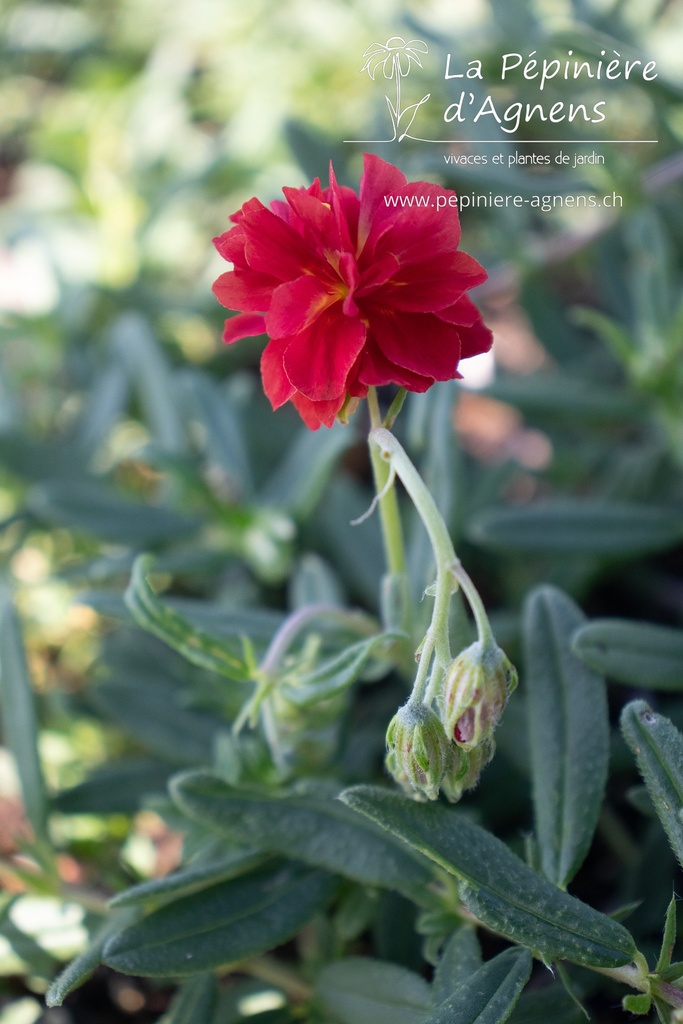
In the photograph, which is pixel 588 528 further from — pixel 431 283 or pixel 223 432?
pixel 431 283

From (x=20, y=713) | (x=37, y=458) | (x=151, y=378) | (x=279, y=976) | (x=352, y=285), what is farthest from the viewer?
(x=151, y=378)

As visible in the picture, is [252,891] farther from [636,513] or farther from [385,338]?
[636,513]

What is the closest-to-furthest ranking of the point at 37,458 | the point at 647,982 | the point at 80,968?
the point at 647,982 < the point at 80,968 < the point at 37,458

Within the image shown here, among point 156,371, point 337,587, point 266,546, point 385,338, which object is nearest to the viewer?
point 385,338

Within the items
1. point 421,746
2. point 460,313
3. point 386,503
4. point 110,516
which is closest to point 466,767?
point 421,746

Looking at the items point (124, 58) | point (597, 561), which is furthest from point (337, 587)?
point (124, 58)

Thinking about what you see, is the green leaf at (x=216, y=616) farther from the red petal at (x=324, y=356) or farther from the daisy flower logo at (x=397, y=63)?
the daisy flower logo at (x=397, y=63)

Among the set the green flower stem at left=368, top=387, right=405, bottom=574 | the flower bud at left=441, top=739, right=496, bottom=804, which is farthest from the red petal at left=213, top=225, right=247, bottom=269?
the flower bud at left=441, top=739, right=496, bottom=804

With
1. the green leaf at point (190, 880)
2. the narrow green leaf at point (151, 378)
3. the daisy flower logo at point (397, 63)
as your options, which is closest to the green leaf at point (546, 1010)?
the green leaf at point (190, 880)
